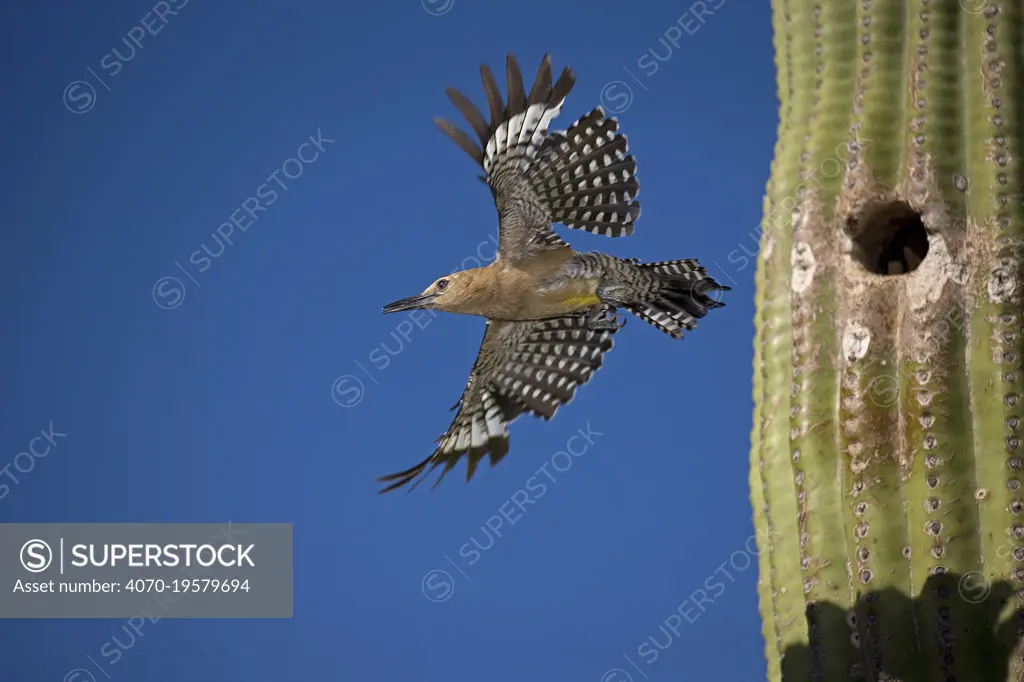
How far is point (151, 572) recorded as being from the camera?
6750mm

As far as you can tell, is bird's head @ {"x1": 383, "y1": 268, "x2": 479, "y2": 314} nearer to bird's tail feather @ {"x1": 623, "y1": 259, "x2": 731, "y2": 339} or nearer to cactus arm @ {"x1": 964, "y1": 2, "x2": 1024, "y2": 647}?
bird's tail feather @ {"x1": 623, "y1": 259, "x2": 731, "y2": 339}

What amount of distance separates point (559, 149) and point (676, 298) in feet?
2.50

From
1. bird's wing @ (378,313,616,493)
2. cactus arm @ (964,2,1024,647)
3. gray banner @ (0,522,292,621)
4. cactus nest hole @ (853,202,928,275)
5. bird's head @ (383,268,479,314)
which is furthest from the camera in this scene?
gray banner @ (0,522,292,621)

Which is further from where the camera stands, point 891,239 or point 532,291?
point 532,291

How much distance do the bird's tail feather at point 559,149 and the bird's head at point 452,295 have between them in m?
0.40

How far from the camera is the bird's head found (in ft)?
15.7

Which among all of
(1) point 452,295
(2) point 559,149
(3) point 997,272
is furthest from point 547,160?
(3) point 997,272

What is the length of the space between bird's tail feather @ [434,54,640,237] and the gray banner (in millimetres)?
2943

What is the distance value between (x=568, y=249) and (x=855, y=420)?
5.11 ft

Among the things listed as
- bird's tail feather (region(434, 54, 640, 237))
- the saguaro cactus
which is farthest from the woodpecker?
the saguaro cactus

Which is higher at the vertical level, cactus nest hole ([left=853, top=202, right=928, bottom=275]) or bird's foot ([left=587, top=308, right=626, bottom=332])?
bird's foot ([left=587, top=308, right=626, bottom=332])

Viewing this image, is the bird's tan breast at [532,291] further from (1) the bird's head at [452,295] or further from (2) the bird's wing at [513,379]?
(2) the bird's wing at [513,379]

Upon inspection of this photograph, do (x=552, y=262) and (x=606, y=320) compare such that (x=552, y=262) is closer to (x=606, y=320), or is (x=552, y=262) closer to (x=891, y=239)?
(x=606, y=320)

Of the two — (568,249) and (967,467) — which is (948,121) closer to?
(967,467)
